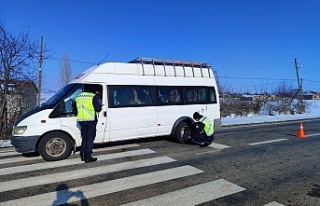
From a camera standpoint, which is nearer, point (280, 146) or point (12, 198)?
point (12, 198)

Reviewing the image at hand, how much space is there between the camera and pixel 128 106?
8008 millimetres

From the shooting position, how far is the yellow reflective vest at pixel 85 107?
21.6 feet

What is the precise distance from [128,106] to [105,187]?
3549 millimetres

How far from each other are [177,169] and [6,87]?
9.43 metres

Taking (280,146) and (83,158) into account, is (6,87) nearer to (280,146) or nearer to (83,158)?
(83,158)

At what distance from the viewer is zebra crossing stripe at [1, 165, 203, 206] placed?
4164 mm

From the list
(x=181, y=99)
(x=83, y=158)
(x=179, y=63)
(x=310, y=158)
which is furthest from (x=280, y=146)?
(x=83, y=158)

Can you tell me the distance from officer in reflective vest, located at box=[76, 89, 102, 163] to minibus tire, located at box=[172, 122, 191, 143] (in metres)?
3.24

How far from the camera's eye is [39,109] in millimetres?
6719

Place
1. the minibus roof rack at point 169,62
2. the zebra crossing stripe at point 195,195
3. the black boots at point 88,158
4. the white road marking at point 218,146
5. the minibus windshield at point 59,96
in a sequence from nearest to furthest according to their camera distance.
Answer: the zebra crossing stripe at point 195,195 < the black boots at point 88,158 < the minibus windshield at point 59,96 < the white road marking at point 218,146 < the minibus roof rack at point 169,62

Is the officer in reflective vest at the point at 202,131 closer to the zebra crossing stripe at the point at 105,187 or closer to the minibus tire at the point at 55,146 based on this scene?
the zebra crossing stripe at the point at 105,187

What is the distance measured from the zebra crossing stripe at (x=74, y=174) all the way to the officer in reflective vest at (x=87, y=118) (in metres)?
0.78

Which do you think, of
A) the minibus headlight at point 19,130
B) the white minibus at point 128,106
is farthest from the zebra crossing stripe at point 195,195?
the minibus headlight at point 19,130

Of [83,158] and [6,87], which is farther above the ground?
[6,87]
